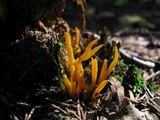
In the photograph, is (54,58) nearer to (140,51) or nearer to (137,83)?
(137,83)

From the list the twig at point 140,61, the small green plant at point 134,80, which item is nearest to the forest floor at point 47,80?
the small green plant at point 134,80

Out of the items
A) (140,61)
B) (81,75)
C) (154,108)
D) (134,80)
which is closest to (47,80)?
(81,75)

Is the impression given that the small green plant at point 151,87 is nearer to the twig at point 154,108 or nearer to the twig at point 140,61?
the twig at point 154,108

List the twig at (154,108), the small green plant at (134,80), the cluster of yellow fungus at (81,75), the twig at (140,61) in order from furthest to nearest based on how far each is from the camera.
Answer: the twig at (140,61) < the small green plant at (134,80) < the twig at (154,108) < the cluster of yellow fungus at (81,75)

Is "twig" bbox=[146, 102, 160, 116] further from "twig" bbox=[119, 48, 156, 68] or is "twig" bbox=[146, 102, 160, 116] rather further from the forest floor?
"twig" bbox=[119, 48, 156, 68]

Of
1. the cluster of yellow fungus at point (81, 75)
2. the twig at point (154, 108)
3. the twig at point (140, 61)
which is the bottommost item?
the twig at point (154, 108)

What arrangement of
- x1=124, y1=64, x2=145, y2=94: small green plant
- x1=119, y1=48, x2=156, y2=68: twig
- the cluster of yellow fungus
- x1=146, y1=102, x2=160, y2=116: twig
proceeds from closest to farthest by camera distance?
the cluster of yellow fungus < x1=146, y1=102, x2=160, y2=116: twig < x1=124, y1=64, x2=145, y2=94: small green plant < x1=119, y1=48, x2=156, y2=68: twig

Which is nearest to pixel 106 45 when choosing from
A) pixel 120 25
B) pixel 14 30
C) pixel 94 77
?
pixel 94 77

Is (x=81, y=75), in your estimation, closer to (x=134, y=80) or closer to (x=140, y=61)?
(x=134, y=80)

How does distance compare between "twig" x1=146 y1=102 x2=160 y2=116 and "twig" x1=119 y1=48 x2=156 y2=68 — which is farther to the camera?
"twig" x1=119 y1=48 x2=156 y2=68

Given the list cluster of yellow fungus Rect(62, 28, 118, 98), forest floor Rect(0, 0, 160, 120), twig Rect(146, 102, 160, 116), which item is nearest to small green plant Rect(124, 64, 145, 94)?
forest floor Rect(0, 0, 160, 120)

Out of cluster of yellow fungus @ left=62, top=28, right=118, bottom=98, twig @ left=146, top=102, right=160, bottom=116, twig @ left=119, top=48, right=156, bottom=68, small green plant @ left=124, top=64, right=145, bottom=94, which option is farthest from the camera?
twig @ left=119, top=48, right=156, bottom=68

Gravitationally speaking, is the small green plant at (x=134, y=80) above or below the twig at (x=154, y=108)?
above
